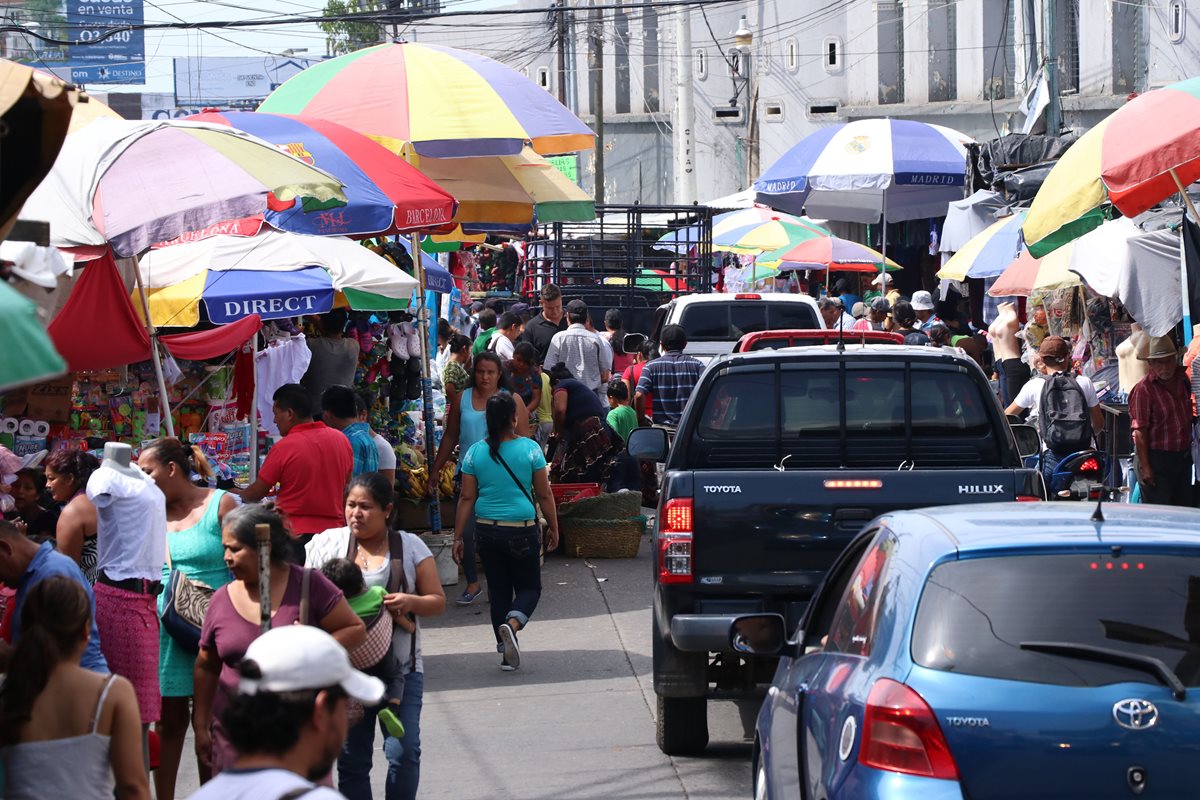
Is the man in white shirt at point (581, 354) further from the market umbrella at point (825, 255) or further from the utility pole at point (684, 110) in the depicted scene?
the utility pole at point (684, 110)

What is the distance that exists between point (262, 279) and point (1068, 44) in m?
29.8

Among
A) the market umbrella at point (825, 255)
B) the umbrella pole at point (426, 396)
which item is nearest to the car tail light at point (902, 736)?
the umbrella pole at point (426, 396)

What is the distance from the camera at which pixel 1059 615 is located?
4.11 metres

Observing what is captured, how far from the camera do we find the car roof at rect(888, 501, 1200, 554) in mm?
4277

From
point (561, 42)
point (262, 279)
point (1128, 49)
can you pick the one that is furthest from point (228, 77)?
point (262, 279)

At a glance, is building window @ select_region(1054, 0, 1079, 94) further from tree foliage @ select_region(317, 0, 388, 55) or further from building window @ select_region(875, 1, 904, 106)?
tree foliage @ select_region(317, 0, 388, 55)

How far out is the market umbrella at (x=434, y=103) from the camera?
11883mm

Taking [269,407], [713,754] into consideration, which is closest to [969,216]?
[269,407]

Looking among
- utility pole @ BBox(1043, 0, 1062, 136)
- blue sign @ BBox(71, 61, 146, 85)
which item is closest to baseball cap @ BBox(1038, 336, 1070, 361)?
utility pole @ BBox(1043, 0, 1062, 136)

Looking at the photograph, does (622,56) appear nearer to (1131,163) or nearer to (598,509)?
(598,509)

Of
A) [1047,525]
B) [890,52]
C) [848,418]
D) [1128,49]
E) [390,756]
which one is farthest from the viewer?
[890,52]

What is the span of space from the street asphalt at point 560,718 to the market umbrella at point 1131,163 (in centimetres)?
385

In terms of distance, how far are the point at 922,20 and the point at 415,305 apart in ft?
96.8

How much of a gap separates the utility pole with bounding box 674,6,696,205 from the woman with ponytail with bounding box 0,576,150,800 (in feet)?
87.8
